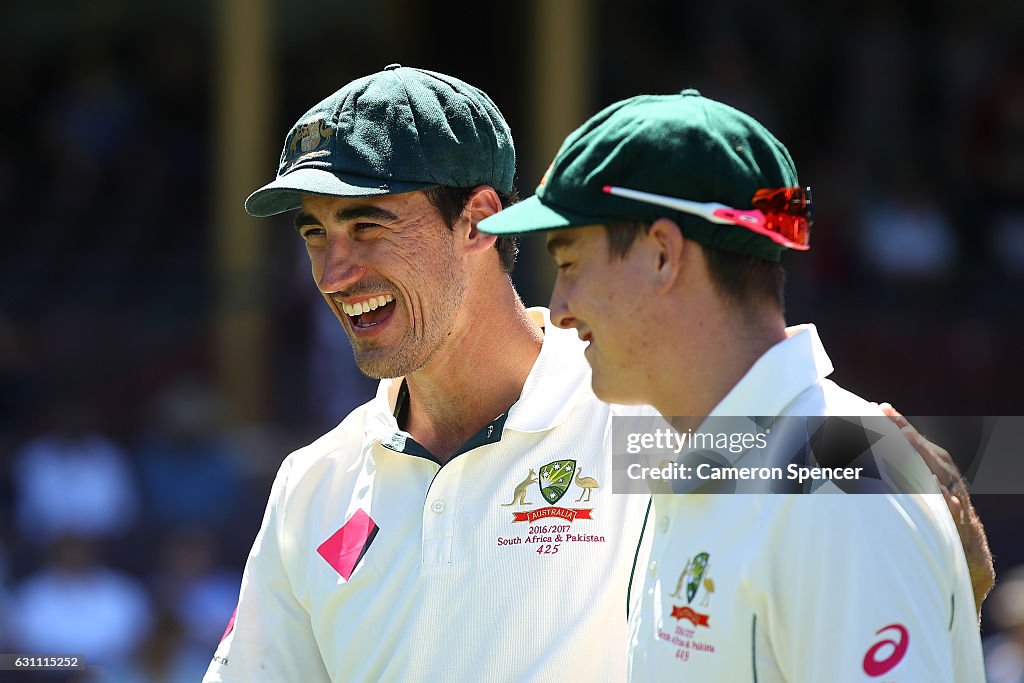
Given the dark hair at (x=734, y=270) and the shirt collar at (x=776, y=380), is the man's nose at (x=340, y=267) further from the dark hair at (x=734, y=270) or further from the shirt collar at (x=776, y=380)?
the shirt collar at (x=776, y=380)

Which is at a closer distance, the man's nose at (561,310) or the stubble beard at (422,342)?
the man's nose at (561,310)

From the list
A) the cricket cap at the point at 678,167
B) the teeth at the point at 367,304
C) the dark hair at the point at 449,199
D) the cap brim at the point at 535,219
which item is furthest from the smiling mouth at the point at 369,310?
the cricket cap at the point at 678,167

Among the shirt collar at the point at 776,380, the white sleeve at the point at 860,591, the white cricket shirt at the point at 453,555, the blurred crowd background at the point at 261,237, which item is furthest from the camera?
the blurred crowd background at the point at 261,237

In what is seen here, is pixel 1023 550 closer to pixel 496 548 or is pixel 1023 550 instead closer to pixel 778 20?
pixel 778 20

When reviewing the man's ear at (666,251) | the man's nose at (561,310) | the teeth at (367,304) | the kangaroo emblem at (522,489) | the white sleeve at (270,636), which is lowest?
the white sleeve at (270,636)

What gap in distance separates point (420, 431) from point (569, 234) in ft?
2.72

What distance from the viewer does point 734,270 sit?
1.88m

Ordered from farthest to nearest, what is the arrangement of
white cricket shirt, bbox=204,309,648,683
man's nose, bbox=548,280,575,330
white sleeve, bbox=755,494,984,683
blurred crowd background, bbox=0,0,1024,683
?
blurred crowd background, bbox=0,0,1024,683, white cricket shirt, bbox=204,309,648,683, man's nose, bbox=548,280,575,330, white sleeve, bbox=755,494,984,683

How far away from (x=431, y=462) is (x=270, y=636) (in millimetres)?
425

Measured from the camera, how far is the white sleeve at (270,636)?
100 inches

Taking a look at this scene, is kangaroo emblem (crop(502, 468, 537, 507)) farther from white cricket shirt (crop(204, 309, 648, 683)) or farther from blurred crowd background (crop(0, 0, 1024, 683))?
blurred crowd background (crop(0, 0, 1024, 683))

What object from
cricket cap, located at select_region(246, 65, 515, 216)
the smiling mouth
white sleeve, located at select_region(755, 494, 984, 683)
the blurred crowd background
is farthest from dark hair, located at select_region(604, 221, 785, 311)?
the blurred crowd background

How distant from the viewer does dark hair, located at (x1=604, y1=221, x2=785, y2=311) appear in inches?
73.8

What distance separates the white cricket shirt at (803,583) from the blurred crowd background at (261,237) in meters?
4.00
